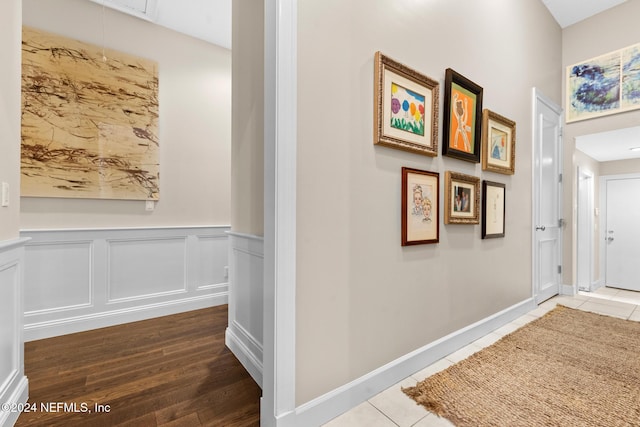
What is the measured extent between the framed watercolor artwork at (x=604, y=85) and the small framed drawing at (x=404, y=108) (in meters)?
3.05

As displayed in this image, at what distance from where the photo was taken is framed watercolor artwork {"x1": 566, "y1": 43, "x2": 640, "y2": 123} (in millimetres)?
3240

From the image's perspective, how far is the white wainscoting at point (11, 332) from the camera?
4.54ft

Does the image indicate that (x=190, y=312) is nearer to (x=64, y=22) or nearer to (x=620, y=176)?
(x=64, y=22)

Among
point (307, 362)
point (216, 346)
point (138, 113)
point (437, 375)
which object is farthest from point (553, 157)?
point (138, 113)

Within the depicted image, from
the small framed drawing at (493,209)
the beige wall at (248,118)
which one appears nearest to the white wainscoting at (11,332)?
the beige wall at (248,118)

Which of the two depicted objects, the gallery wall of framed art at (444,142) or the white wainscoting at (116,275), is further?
the white wainscoting at (116,275)

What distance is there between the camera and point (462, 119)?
218 cm

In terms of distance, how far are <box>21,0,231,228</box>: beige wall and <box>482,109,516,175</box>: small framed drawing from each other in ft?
9.12

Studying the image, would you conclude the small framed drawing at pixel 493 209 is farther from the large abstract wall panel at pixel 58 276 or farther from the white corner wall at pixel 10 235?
the large abstract wall panel at pixel 58 276

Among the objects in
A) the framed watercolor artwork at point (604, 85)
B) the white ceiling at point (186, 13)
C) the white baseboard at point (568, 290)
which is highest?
the white ceiling at point (186, 13)

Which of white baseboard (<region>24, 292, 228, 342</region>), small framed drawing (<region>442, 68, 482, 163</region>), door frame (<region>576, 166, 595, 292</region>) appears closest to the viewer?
small framed drawing (<region>442, 68, 482, 163</region>)

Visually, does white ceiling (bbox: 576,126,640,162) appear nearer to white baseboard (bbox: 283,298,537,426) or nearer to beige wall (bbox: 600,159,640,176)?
beige wall (bbox: 600,159,640,176)

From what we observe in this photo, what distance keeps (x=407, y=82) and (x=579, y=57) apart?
11.7 ft

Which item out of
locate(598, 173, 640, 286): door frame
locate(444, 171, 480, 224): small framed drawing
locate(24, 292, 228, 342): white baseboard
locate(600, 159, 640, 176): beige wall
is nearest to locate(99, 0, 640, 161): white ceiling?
locate(600, 159, 640, 176): beige wall
